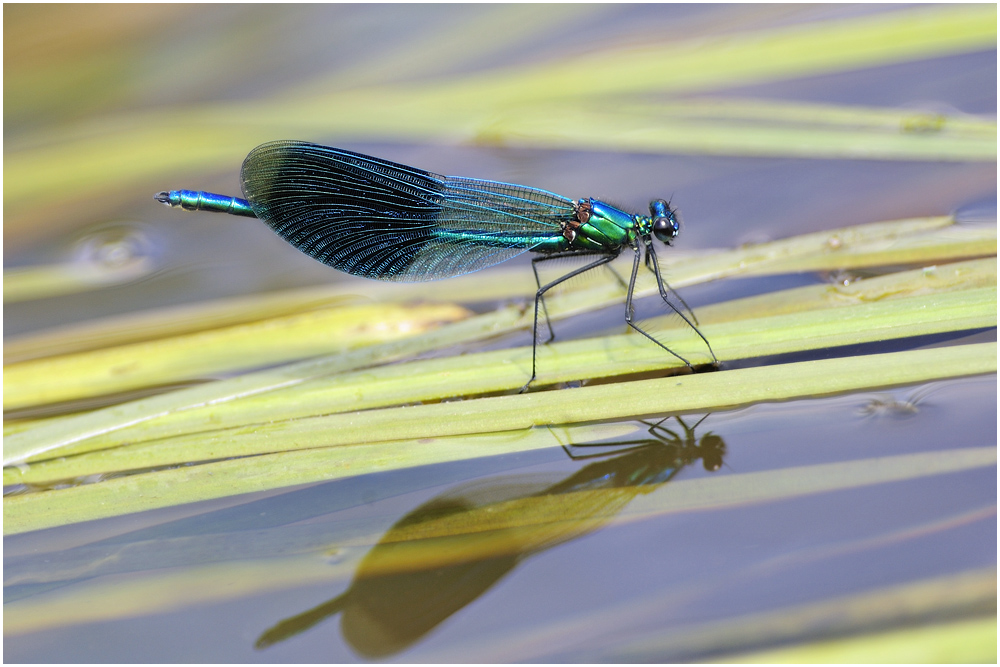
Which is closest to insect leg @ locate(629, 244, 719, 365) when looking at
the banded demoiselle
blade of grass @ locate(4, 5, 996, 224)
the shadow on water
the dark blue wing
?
the banded demoiselle

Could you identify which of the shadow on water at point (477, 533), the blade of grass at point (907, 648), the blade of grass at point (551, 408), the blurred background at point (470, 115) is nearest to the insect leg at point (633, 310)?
the blade of grass at point (551, 408)

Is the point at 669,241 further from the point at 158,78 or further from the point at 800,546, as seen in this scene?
the point at 158,78

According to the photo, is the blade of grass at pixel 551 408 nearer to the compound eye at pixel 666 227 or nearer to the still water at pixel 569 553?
the still water at pixel 569 553

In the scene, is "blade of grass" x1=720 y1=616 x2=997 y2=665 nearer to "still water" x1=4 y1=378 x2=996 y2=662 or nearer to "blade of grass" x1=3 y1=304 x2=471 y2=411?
"still water" x1=4 y1=378 x2=996 y2=662

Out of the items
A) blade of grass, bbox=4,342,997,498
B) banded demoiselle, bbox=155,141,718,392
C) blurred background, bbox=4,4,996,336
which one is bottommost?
blade of grass, bbox=4,342,997,498

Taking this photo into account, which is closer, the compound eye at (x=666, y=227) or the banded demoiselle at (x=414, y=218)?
the banded demoiselle at (x=414, y=218)

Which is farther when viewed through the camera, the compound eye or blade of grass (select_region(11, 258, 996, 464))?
the compound eye

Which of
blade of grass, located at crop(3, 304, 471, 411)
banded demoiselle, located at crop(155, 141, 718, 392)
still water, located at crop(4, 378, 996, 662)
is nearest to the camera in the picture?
still water, located at crop(4, 378, 996, 662)

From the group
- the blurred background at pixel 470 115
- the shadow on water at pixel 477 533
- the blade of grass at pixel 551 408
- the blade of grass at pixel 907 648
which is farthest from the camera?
the blurred background at pixel 470 115
